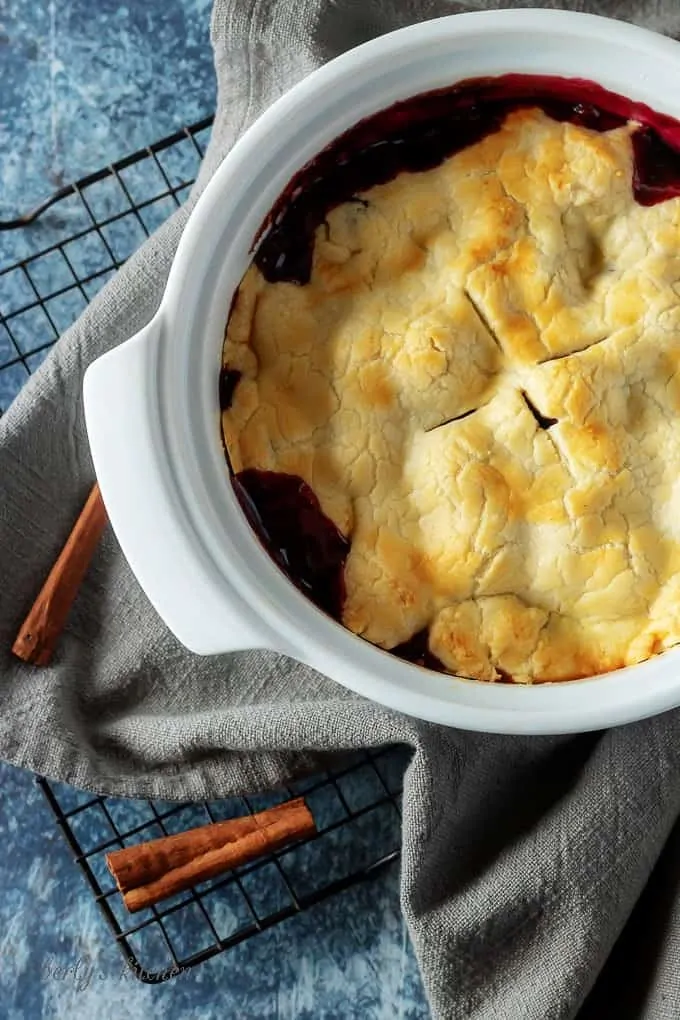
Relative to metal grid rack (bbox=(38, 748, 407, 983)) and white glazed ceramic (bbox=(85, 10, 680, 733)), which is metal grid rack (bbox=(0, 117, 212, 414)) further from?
metal grid rack (bbox=(38, 748, 407, 983))

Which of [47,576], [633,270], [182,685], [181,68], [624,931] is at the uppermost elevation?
[181,68]

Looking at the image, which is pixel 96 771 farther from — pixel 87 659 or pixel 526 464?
pixel 526 464

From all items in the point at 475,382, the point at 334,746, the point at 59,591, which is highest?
the point at 475,382

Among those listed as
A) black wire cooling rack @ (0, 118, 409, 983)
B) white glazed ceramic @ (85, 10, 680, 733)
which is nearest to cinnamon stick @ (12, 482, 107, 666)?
black wire cooling rack @ (0, 118, 409, 983)

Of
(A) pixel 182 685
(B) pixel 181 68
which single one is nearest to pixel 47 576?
(A) pixel 182 685

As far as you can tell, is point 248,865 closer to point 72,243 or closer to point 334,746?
point 334,746

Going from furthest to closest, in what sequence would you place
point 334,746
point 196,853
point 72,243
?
1. point 72,243
2. point 196,853
3. point 334,746

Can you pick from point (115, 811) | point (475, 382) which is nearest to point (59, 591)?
point (115, 811)
